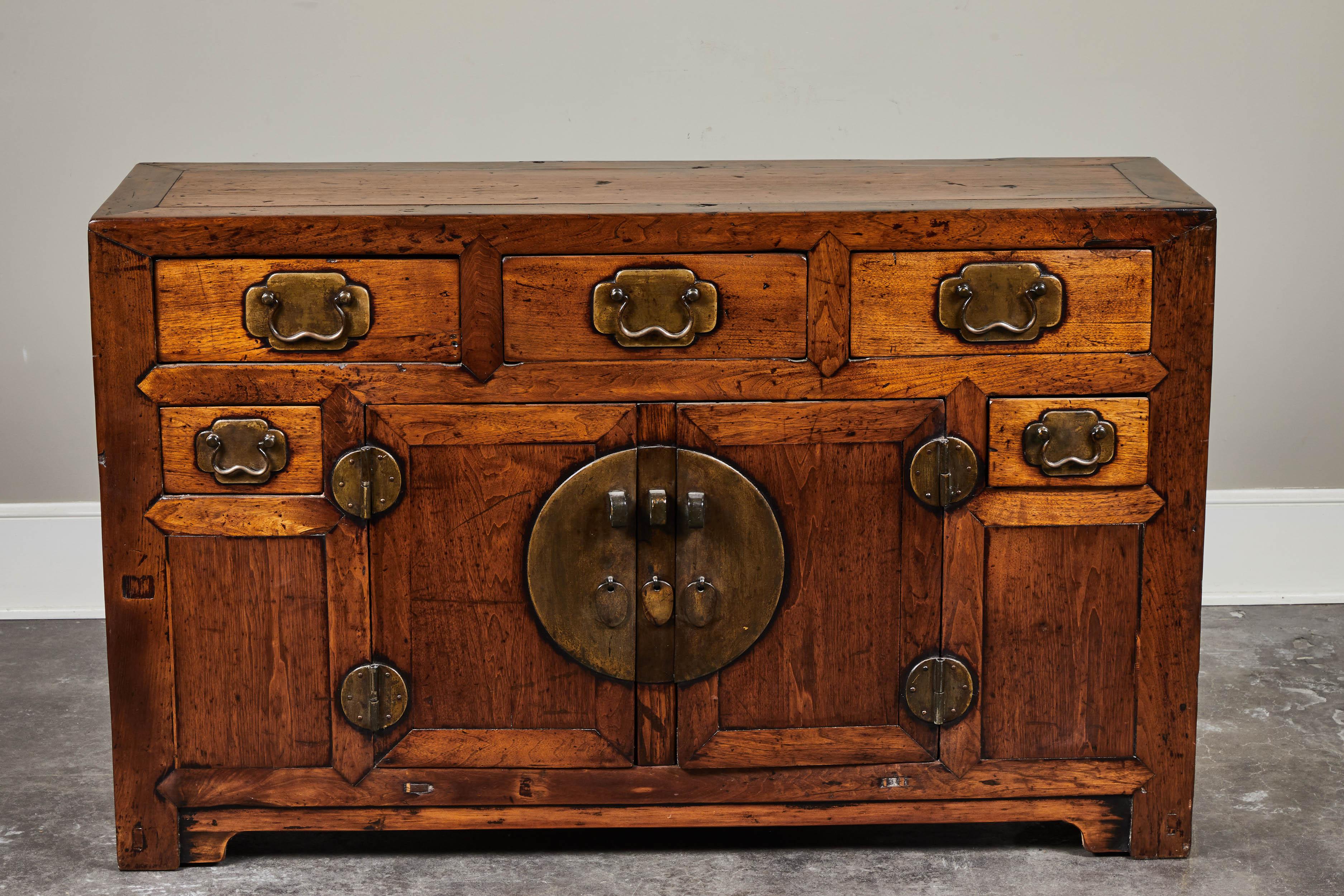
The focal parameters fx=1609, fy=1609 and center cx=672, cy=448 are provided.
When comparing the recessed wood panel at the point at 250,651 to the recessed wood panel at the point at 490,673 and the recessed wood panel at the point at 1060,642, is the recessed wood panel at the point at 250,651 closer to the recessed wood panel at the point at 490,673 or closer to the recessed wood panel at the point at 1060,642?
the recessed wood panel at the point at 490,673

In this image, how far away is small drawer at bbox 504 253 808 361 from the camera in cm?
247

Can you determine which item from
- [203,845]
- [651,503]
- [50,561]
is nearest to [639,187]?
[651,503]

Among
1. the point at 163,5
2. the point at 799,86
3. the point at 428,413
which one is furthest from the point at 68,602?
the point at 799,86

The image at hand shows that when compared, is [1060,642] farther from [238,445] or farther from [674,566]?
[238,445]

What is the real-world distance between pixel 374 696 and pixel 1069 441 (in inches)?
46.4

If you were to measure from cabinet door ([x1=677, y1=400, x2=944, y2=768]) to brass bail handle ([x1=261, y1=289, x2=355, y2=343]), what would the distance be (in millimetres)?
538

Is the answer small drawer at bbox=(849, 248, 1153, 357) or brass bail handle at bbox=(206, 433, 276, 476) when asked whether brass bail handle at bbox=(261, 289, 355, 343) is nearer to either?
brass bail handle at bbox=(206, 433, 276, 476)

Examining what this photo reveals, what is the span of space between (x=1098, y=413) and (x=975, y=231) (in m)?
→ 0.35

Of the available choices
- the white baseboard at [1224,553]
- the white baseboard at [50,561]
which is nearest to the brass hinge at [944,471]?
the white baseboard at [1224,553]

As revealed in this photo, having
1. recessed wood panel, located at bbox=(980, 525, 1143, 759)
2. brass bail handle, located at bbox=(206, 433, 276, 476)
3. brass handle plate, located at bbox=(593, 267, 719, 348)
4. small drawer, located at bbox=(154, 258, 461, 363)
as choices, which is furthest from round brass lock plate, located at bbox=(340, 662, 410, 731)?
recessed wood panel, located at bbox=(980, 525, 1143, 759)

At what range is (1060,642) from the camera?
2605 millimetres

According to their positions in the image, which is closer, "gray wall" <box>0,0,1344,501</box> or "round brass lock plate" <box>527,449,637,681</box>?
"round brass lock plate" <box>527,449,637,681</box>

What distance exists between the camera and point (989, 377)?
2518 mm

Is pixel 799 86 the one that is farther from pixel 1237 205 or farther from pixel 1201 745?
pixel 1201 745
